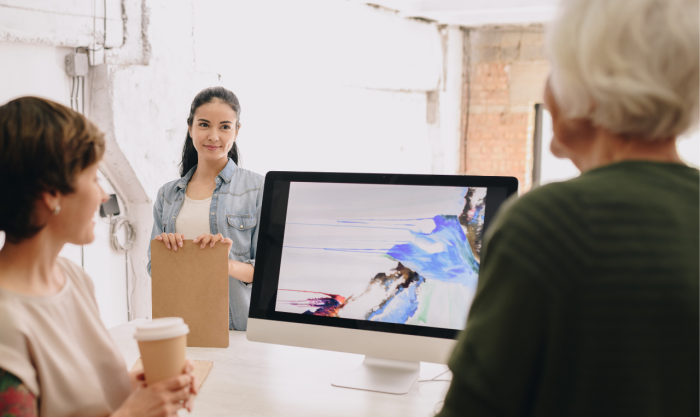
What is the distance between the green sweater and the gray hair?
53mm

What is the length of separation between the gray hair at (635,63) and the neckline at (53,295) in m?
0.82

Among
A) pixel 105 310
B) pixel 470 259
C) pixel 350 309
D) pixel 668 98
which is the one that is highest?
pixel 668 98

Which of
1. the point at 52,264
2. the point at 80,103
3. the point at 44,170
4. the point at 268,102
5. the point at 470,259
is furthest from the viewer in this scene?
the point at 268,102

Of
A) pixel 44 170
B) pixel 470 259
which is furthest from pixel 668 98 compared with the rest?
pixel 44 170

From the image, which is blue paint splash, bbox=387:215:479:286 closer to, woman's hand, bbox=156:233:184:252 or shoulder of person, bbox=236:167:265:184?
woman's hand, bbox=156:233:184:252

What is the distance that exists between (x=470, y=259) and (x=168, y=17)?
9.15ft

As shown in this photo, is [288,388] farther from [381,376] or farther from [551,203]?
[551,203]

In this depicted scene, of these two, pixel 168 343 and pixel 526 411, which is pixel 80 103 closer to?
pixel 168 343

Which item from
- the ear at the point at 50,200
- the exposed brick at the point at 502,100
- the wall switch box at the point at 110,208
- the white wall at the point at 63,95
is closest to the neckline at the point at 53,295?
the ear at the point at 50,200

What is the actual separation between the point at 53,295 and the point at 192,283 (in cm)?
54

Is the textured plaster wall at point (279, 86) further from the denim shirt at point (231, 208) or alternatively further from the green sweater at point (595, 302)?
the green sweater at point (595, 302)

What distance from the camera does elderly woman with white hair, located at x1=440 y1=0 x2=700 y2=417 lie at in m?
0.54

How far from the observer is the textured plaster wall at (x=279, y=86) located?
10.2 feet

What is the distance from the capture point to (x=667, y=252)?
0.53m
